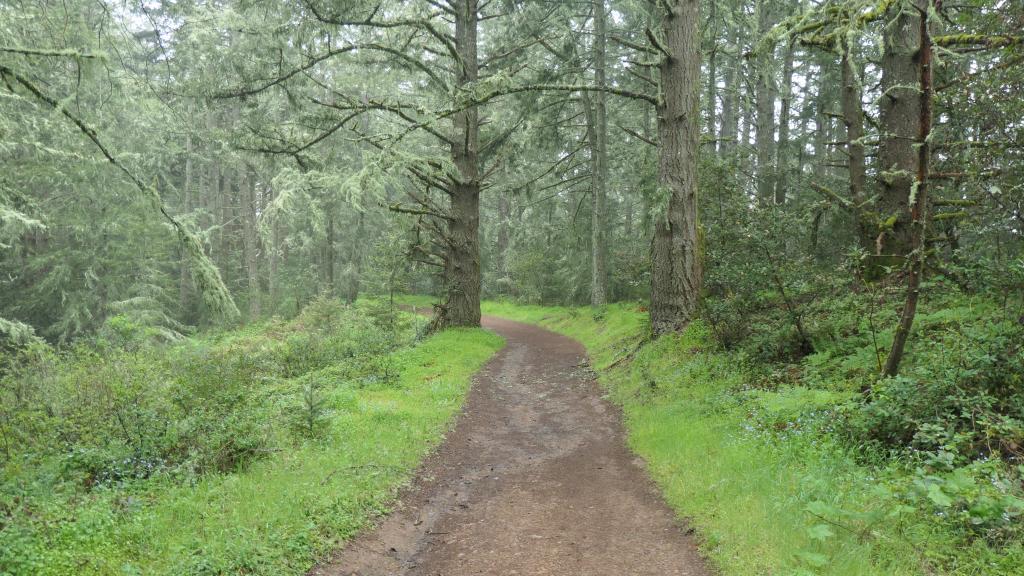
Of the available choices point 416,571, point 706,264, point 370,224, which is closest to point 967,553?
point 416,571

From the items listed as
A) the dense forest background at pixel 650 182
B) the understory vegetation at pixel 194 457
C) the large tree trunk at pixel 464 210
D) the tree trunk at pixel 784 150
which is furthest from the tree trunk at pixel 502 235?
the understory vegetation at pixel 194 457

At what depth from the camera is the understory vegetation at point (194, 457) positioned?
12.8ft

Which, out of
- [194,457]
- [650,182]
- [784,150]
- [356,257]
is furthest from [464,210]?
[356,257]

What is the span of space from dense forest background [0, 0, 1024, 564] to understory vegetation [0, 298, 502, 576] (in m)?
0.61

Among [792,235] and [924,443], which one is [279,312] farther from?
[924,443]

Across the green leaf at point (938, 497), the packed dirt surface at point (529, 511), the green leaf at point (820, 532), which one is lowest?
the packed dirt surface at point (529, 511)

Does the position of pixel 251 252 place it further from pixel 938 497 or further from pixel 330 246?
pixel 938 497

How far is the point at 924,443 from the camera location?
15.1 feet

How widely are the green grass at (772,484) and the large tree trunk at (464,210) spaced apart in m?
8.24

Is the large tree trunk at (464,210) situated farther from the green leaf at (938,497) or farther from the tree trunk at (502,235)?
the tree trunk at (502,235)

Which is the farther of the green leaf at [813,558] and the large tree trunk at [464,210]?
the large tree trunk at [464,210]

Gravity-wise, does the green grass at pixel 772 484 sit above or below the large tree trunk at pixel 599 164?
below

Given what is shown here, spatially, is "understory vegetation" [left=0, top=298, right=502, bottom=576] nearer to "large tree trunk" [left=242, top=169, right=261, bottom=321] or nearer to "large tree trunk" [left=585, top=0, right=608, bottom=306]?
"large tree trunk" [left=585, top=0, right=608, bottom=306]

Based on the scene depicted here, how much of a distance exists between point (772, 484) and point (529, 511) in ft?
7.34
